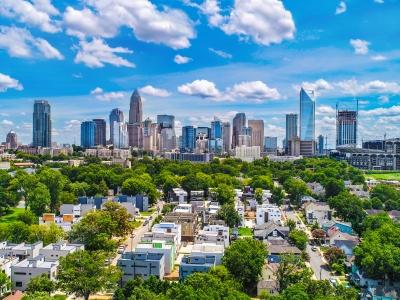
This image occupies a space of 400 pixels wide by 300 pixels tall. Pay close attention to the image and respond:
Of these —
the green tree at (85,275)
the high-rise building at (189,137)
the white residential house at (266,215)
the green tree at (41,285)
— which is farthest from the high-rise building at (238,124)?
the green tree at (41,285)

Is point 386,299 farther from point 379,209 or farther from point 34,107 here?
point 34,107

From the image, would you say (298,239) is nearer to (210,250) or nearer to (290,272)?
(210,250)

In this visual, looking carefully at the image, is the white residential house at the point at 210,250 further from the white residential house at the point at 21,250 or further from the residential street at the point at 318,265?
the white residential house at the point at 21,250

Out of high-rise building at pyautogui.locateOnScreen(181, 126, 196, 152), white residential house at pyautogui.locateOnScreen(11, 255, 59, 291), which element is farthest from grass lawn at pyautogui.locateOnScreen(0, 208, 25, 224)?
high-rise building at pyautogui.locateOnScreen(181, 126, 196, 152)

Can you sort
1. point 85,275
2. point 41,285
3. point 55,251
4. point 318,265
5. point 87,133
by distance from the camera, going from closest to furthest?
point 41,285, point 85,275, point 55,251, point 318,265, point 87,133

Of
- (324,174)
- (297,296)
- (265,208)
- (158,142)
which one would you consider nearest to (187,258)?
(297,296)

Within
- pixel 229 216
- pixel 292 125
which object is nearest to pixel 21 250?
pixel 229 216
